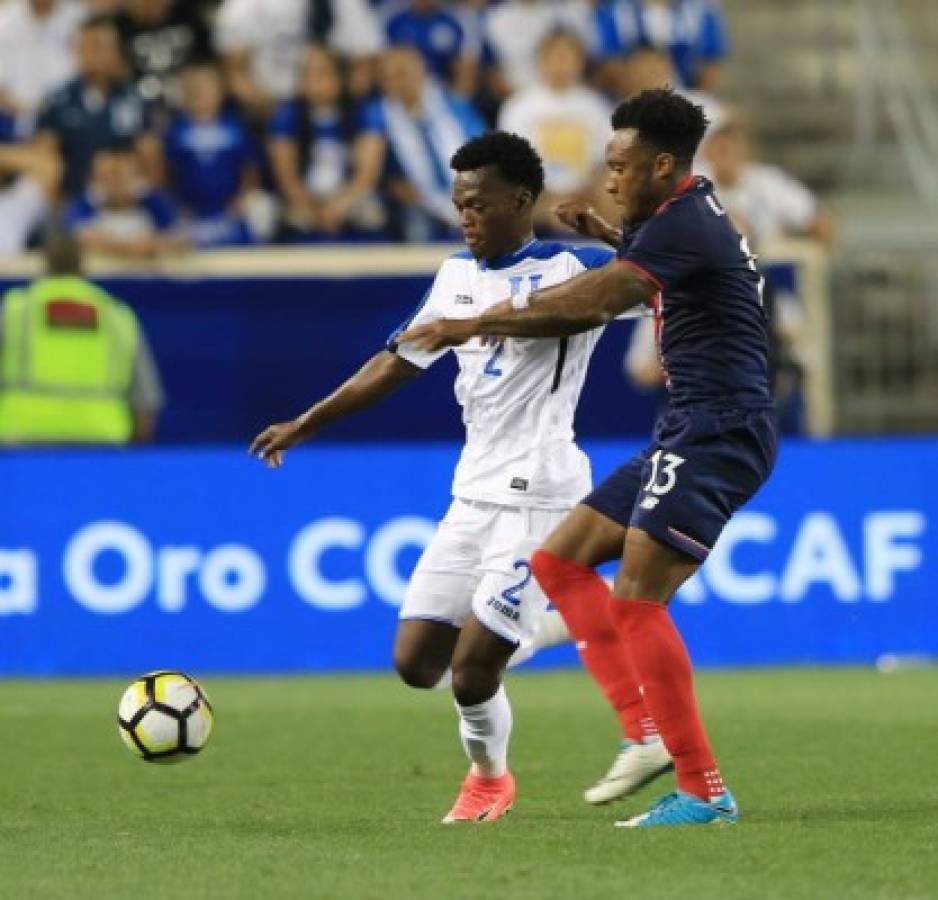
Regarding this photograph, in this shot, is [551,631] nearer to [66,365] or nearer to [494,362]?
[494,362]

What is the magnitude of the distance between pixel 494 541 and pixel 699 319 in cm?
115

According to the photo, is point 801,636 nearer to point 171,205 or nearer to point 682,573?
point 171,205

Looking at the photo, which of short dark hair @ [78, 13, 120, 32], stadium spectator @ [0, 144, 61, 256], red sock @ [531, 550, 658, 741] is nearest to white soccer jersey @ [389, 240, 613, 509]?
red sock @ [531, 550, 658, 741]

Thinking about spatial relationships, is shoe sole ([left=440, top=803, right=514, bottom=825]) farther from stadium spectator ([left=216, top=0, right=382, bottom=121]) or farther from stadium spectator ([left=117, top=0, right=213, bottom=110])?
stadium spectator ([left=117, top=0, right=213, bottom=110])

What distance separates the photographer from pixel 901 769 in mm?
9539

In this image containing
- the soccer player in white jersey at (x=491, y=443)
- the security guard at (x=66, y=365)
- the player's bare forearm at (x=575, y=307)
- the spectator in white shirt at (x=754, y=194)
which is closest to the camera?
the player's bare forearm at (x=575, y=307)

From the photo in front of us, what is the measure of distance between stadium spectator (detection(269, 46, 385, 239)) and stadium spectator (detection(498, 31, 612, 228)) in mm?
1028

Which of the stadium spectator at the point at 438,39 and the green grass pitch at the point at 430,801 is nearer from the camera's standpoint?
the green grass pitch at the point at 430,801

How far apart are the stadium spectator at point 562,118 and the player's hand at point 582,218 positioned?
8615 millimetres

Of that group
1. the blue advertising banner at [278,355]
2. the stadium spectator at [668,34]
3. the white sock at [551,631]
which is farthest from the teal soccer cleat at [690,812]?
the stadium spectator at [668,34]

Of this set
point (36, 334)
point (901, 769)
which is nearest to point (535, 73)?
point (36, 334)

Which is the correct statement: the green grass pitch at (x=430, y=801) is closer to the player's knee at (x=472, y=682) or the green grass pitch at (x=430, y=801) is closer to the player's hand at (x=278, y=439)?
the player's knee at (x=472, y=682)

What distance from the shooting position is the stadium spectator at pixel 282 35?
58.5ft

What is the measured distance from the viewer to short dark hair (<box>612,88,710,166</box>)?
7695 millimetres
